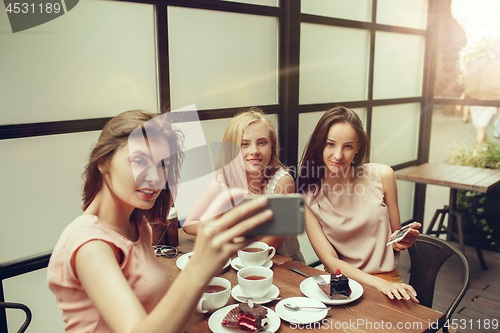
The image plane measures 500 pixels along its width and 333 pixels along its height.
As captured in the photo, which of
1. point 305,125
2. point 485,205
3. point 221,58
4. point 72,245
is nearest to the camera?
point 72,245

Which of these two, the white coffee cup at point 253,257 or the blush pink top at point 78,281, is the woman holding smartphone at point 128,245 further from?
the white coffee cup at point 253,257

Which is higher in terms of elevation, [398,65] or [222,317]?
[398,65]

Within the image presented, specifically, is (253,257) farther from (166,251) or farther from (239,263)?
(166,251)


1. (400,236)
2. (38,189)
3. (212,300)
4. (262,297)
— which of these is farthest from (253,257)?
(38,189)

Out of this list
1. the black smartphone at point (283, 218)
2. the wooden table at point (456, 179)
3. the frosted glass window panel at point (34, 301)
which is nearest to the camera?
the black smartphone at point (283, 218)

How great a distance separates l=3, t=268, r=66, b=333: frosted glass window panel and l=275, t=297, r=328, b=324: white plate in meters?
1.23

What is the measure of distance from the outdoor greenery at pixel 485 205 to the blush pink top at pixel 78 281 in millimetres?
3593

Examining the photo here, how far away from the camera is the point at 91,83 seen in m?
1.80

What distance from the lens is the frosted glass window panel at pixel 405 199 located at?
424 cm

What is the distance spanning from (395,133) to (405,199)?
2.74 feet

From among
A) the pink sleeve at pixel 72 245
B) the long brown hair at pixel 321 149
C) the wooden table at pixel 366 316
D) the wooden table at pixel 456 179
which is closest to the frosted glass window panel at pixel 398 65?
the wooden table at pixel 456 179

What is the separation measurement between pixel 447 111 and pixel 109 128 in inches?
161

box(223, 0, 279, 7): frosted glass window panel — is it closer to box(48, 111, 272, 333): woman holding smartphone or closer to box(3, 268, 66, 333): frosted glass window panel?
box(48, 111, 272, 333): woman holding smartphone

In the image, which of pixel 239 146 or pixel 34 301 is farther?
pixel 239 146
